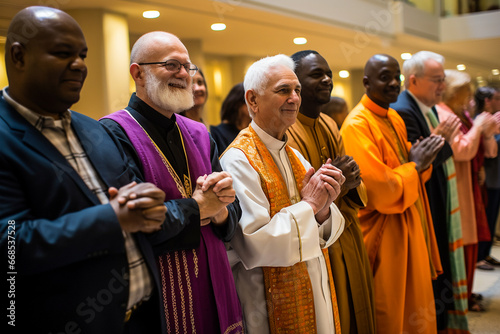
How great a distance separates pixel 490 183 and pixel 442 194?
98.1 inches

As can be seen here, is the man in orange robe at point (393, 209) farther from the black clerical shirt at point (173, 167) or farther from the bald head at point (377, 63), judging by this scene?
the black clerical shirt at point (173, 167)

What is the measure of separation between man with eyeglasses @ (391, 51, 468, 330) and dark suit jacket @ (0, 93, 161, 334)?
9.89 ft

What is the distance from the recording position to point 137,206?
163 cm

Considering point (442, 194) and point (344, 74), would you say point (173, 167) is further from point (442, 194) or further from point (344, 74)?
point (344, 74)

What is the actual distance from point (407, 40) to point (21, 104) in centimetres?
984

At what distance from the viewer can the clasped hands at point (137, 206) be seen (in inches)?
64.2

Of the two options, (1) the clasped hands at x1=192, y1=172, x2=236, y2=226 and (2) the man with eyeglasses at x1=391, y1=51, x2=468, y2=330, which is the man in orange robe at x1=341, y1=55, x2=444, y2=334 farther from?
(1) the clasped hands at x1=192, y1=172, x2=236, y2=226

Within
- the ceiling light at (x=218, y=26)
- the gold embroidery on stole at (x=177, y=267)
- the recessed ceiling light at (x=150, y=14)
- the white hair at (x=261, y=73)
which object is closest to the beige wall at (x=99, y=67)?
the recessed ceiling light at (x=150, y=14)

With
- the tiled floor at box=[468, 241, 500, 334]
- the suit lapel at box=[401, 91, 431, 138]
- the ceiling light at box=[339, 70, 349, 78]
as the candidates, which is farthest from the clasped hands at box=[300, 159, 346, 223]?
the ceiling light at box=[339, 70, 349, 78]

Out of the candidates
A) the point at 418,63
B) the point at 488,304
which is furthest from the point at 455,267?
the point at 418,63

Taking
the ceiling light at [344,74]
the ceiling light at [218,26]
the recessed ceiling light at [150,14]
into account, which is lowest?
the recessed ceiling light at [150,14]

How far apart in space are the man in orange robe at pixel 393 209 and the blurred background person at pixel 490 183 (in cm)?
288

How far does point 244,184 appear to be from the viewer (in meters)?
2.55

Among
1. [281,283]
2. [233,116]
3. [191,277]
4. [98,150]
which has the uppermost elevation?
[233,116]
